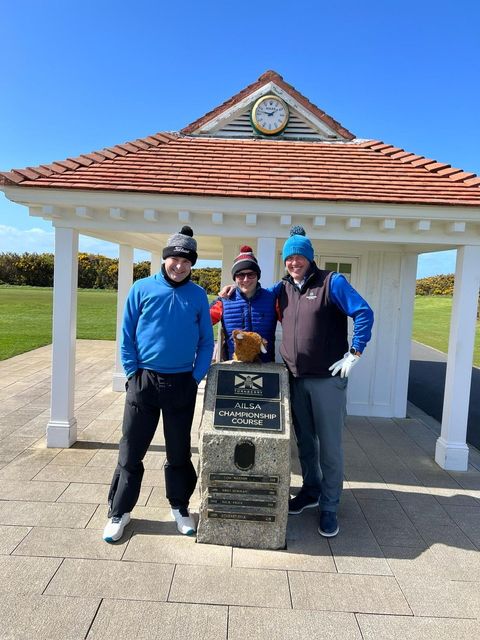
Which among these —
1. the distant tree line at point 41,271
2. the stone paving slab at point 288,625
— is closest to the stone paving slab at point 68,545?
the stone paving slab at point 288,625

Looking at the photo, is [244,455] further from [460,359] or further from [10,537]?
[460,359]

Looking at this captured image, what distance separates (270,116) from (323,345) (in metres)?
4.46

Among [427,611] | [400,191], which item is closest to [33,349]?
[400,191]

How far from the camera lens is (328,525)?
3459 mm

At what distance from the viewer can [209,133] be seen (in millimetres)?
6594

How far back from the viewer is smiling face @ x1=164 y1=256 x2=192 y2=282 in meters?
3.16

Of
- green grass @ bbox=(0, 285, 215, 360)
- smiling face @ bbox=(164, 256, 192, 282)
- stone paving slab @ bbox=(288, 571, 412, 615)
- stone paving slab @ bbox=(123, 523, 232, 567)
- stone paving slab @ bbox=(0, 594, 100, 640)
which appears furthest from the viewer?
green grass @ bbox=(0, 285, 215, 360)

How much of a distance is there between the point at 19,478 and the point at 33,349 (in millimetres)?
9456

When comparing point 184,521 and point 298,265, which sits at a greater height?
point 298,265

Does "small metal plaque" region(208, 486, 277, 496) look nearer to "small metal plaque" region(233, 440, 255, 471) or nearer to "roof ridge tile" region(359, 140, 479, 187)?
"small metal plaque" region(233, 440, 255, 471)

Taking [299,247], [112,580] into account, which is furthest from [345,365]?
[112,580]

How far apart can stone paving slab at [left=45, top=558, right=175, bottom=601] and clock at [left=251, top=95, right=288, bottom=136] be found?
18.8 feet

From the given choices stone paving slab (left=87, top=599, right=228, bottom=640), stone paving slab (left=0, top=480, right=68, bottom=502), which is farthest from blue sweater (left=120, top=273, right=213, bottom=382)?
stone paving slab (left=0, top=480, right=68, bottom=502)

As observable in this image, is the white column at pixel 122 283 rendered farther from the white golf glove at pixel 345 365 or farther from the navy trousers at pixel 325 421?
the white golf glove at pixel 345 365
